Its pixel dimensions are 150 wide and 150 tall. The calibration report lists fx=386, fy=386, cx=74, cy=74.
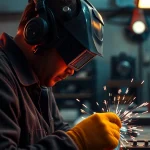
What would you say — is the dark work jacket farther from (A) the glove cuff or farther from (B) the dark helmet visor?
(B) the dark helmet visor

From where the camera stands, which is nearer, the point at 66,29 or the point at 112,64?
the point at 66,29

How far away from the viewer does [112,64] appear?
524 centimetres

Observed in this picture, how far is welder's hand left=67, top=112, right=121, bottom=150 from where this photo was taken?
97 cm

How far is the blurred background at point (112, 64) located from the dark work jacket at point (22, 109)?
370cm

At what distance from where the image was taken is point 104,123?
998 millimetres

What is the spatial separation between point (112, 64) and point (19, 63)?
4.22 m

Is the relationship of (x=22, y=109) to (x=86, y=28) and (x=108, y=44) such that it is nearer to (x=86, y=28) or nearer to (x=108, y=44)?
(x=86, y=28)

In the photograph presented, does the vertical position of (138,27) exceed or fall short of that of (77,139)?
it exceeds it

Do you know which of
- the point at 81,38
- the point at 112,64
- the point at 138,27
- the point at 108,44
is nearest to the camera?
the point at 81,38

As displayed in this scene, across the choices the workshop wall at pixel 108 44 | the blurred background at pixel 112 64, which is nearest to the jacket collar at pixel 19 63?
the blurred background at pixel 112 64

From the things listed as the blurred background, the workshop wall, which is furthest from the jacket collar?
the workshop wall

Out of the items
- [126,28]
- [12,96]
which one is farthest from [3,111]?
[126,28]

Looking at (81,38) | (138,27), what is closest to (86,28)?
(81,38)

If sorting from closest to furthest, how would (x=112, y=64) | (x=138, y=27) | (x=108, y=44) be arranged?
(x=138, y=27) → (x=112, y=64) → (x=108, y=44)
